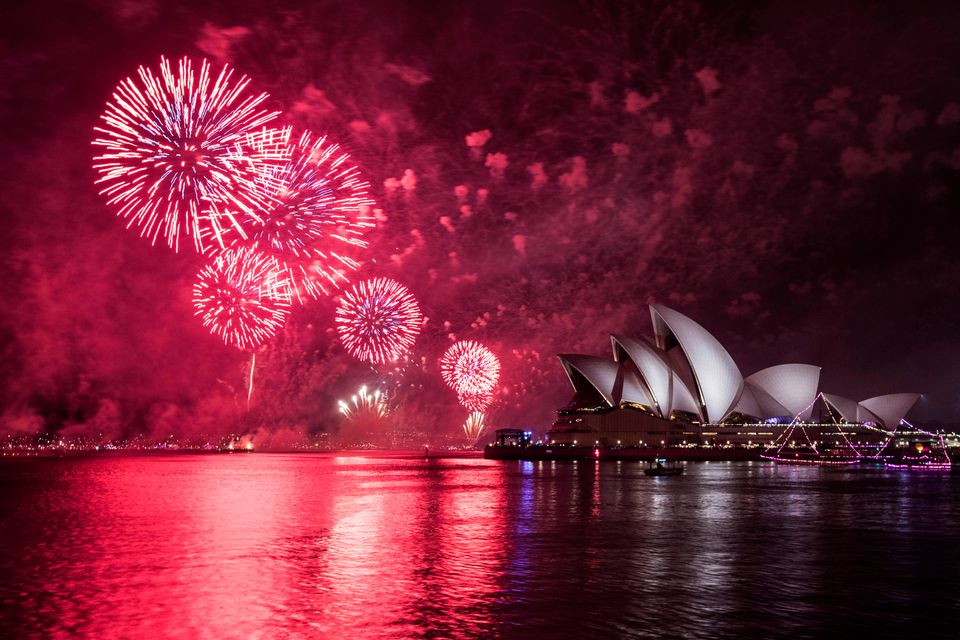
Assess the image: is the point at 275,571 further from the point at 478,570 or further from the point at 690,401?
the point at 690,401

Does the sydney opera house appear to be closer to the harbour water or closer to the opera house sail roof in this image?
the opera house sail roof

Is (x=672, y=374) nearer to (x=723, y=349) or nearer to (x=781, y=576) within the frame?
(x=723, y=349)

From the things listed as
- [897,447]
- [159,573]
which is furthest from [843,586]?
[897,447]

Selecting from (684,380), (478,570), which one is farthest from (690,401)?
(478,570)

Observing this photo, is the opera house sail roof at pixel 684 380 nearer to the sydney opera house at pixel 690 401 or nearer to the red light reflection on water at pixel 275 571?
the sydney opera house at pixel 690 401

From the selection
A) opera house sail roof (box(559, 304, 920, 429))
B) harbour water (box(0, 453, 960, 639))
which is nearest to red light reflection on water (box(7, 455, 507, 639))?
harbour water (box(0, 453, 960, 639))

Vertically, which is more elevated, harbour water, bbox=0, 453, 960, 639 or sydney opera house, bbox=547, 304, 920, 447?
sydney opera house, bbox=547, 304, 920, 447
